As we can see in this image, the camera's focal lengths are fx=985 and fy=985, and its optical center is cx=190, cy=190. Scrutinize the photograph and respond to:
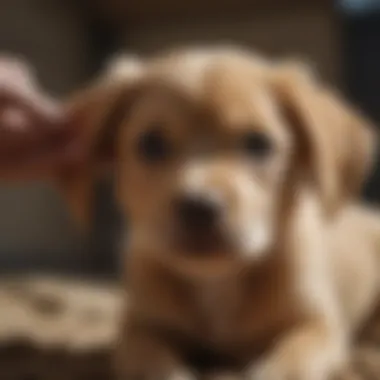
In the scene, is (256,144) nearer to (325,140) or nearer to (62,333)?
(325,140)

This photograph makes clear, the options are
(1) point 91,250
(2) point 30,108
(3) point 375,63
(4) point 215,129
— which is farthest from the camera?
(1) point 91,250

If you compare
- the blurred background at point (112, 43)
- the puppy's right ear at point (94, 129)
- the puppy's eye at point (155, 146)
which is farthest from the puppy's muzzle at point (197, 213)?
the blurred background at point (112, 43)

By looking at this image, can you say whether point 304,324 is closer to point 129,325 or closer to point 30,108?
point 129,325

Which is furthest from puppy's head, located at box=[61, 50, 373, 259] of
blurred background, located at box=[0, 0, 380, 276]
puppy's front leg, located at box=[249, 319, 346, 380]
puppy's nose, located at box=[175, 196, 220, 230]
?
blurred background, located at box=[0, 0, 380, 276]

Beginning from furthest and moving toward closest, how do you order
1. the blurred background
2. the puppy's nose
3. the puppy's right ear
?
the blurred background, the puppy's right ear, the puppy's nose

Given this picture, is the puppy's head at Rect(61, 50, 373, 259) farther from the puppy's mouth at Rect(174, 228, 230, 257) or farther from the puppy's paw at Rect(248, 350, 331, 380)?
the puppy's paw at Rect(248, 350, 331, 380)

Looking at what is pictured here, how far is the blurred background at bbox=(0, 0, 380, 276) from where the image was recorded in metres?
2.97

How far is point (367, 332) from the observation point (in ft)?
5.17

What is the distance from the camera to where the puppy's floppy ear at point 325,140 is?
1.34 m

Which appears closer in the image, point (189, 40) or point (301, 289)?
point (301, 289)

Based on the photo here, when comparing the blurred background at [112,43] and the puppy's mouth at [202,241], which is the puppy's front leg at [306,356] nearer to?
the puppy's mouth at [202,241]

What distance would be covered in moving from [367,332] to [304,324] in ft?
0.87

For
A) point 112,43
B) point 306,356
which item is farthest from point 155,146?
point 112,43

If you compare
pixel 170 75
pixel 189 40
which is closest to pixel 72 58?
pixel 189 40
